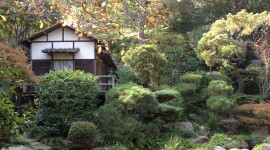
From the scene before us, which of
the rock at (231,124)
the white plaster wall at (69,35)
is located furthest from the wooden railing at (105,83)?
the rock at (231,124)

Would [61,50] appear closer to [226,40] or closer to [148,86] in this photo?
[148,86]

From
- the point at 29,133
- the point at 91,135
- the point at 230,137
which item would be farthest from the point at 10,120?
the point at 230,137

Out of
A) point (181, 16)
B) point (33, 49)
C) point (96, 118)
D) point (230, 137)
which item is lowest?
point (230, 137)

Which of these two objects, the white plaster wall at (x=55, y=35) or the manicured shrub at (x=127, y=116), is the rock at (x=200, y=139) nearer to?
the manicured shrub at (x=127, y=116)

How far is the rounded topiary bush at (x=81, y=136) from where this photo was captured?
12.0 m

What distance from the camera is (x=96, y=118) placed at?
44.3 ft

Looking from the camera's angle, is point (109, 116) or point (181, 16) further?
point (181, 16)

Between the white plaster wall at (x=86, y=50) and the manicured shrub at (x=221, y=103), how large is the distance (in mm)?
5777

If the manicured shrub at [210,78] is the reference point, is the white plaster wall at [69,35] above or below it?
above

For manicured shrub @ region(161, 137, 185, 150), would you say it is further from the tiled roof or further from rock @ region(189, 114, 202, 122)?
the tiled roof

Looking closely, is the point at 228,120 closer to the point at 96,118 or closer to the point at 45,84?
the point at 96,118

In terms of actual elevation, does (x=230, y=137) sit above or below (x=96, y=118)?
below

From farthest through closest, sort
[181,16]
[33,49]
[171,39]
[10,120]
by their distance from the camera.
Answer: [181,16] < [171,39] < [33,49] < [10,120]

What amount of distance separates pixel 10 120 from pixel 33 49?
47.1ft
